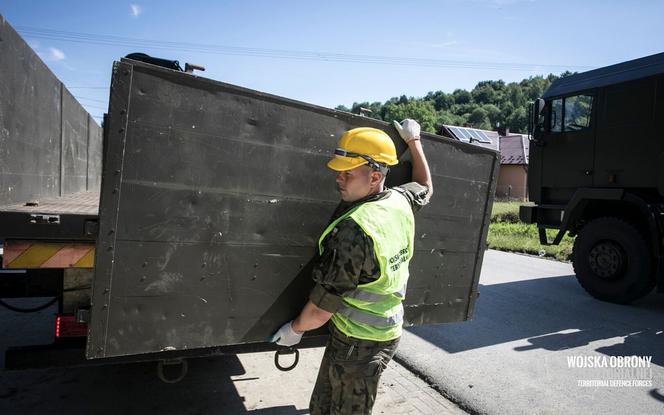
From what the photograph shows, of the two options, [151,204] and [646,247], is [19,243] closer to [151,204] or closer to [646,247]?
[151,204]

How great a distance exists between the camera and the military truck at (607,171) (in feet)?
21.2

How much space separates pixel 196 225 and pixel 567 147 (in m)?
7.02

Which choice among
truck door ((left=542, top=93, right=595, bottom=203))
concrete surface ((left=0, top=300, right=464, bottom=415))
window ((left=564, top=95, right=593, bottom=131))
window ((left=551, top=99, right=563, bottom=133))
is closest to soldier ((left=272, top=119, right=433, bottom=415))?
concrete surface ((left=0, top=300, right=464, bottom=415))

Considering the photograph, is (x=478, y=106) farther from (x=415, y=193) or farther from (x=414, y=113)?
(x=415, y=193)

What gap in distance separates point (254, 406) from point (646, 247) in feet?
18.9

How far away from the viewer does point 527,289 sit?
7.72 meters

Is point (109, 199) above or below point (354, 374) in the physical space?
above

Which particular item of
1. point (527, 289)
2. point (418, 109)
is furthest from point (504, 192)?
point (418, 109)

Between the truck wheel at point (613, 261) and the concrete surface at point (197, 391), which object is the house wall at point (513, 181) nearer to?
the truck wheel at point (613, 261)

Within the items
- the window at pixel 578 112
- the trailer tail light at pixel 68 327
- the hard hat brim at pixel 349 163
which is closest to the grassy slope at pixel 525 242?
the window at pixel 578 112

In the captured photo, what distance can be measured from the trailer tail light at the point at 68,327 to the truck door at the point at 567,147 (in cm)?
715

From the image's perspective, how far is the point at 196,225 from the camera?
2232 mm

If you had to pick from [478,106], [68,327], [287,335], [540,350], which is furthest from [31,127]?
[478,106]

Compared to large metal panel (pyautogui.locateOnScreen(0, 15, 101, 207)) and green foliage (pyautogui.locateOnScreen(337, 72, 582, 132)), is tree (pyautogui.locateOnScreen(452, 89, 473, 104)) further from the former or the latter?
large metal panel (pyautogui.locateOnScreen(0, 15, 101, 207))
